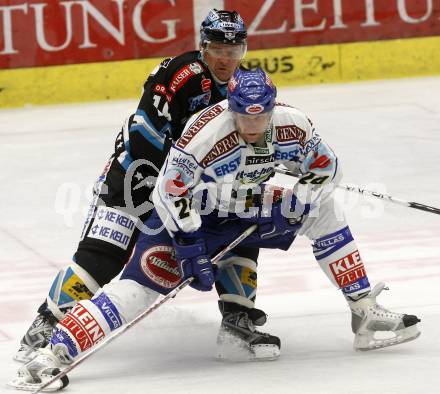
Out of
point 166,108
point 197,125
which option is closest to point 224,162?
point 197,125

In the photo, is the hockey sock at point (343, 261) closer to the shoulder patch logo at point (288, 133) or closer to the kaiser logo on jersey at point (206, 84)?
the shoulder patch logo at point (288, 133)

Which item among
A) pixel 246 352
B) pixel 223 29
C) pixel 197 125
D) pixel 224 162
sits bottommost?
pixel 246 352

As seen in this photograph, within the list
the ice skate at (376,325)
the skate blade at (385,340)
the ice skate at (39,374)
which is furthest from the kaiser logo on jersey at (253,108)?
the ice skate at (39,374)

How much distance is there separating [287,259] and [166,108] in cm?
175

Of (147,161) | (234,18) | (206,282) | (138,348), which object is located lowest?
(138,348)

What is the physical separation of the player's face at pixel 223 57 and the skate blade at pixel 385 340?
1249mm

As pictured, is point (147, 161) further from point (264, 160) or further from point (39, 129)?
point (39, 129)

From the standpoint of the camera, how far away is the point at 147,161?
229 inches

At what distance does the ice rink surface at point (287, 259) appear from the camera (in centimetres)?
524

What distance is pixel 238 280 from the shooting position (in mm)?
5742

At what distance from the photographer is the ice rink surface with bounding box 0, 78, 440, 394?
5.24m

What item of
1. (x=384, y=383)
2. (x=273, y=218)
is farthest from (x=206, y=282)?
(x=384, y=383)

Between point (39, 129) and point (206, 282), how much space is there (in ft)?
19.1

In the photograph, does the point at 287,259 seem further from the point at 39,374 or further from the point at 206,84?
the point at 39,374
